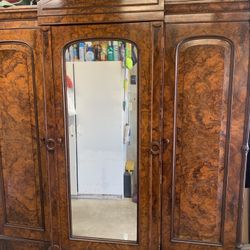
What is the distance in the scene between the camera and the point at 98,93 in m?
1.62

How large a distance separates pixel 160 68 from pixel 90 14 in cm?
49

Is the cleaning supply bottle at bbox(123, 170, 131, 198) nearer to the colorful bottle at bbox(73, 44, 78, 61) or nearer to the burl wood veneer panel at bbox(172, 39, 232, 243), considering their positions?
the burl wood veneer panel at bbox(172, 39, 232, 243)

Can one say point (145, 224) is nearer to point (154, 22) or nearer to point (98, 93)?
point (98, 93)

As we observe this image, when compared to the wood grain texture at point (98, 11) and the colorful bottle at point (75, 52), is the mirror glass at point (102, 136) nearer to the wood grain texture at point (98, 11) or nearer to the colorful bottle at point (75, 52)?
the colorful bottle at point (75, 52)

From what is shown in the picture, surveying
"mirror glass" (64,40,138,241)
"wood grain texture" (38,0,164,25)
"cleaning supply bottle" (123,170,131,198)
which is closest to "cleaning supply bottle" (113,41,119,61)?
"mirror glass" (64,40,138,241)

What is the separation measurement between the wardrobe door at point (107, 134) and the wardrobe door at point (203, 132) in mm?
87

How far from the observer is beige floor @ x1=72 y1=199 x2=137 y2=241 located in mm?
1695

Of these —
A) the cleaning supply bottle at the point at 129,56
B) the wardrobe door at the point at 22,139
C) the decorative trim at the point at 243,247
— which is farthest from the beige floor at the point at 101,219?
the cleaning supply bottle at the point at 129,56

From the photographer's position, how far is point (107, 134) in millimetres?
1661

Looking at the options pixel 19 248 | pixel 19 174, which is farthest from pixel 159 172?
pixel 19 248

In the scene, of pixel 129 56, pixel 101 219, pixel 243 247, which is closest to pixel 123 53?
pixel 129 56

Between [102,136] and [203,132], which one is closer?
[203,132]

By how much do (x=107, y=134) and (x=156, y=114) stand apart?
0.34 m

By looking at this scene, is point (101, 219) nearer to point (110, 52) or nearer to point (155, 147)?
point (155, 147)
